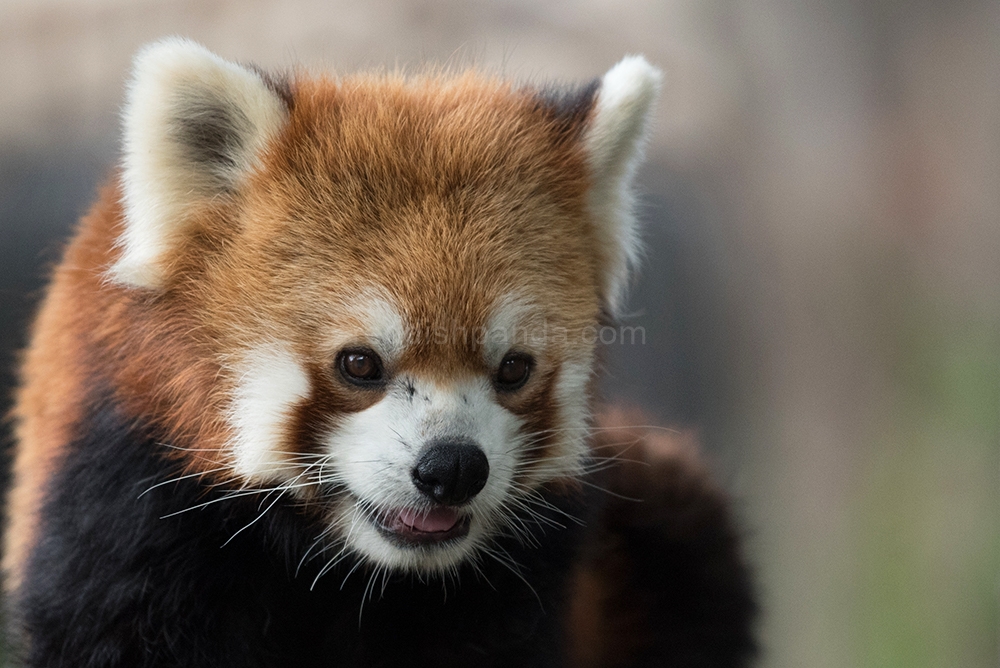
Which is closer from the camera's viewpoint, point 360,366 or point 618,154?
point 360,366

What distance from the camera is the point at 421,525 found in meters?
1.74

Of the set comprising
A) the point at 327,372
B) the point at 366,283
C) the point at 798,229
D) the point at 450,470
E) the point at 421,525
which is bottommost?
the point at 421,525

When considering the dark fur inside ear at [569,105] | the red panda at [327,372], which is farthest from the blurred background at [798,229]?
the red panda at [327,372]

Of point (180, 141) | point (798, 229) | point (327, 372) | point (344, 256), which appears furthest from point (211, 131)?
point (798, 229)

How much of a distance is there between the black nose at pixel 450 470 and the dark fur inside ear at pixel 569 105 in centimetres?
75

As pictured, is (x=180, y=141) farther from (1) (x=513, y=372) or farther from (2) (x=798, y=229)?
(2) (x=798, y=229)

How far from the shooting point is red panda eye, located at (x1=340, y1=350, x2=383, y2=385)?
1.61 meters

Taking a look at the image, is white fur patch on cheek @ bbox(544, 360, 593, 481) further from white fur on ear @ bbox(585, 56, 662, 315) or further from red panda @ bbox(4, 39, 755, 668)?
white fur on ear @ bbox(585, 56, 662, 315)

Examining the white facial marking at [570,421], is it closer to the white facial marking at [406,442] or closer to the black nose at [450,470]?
the white facial marking at [406,442]

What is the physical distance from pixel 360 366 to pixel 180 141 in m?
0.54

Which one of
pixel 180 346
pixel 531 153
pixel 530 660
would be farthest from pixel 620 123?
pixel 530 660

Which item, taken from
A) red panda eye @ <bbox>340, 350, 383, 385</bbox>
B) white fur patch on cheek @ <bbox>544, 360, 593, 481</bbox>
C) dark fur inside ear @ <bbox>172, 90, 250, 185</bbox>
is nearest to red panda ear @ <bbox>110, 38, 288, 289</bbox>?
dark fur inside ear @ <bbox>172, 90, 250, 185</bbox>

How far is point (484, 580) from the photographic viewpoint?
197 cm

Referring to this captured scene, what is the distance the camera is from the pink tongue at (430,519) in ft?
5.60
